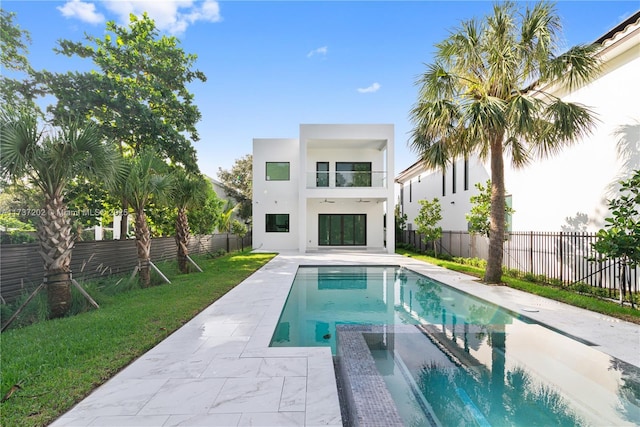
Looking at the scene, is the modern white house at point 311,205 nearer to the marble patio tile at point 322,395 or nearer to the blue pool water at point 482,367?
the blue pool water at point 482,367

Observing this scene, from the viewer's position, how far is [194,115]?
1559 centimetres

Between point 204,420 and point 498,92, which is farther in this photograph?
point 498,92

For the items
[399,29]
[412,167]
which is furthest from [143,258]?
[412,167]

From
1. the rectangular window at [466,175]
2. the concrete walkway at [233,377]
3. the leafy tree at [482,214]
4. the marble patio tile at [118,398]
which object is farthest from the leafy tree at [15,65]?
the rectangular window at [466,175]

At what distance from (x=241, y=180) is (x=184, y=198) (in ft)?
80.3

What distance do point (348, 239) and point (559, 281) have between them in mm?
14167

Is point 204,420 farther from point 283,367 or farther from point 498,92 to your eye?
point 498,92

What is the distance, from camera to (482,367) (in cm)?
422

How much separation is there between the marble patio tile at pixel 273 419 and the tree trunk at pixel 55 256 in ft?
18.4

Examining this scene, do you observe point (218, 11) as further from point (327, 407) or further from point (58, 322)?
point (327, 407)

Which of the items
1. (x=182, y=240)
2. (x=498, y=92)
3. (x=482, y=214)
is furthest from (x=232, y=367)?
(x=482, y=214)

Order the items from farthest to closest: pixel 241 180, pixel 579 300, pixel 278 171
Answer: pixel 241 180
pixel 278 171
pixel 579 300

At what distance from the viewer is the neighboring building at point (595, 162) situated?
25.8 ft

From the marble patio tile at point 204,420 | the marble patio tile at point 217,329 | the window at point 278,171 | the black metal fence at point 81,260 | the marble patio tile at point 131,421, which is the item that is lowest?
the marble patio tile at point 217,329
